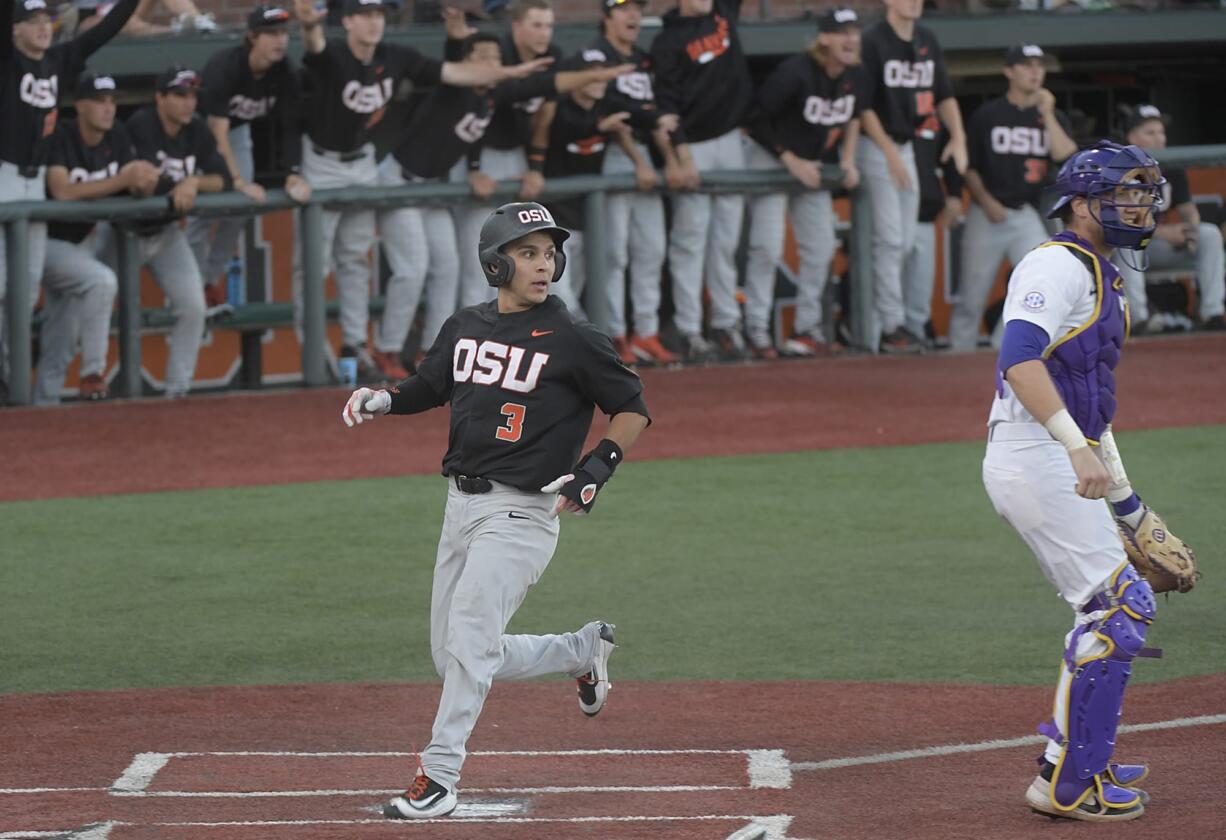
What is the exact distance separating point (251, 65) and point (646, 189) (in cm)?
276

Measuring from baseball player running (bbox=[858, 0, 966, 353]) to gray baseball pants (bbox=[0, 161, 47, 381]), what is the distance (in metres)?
5.51

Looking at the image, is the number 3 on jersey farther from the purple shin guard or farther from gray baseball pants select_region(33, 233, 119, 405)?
gray baseball pants select_region(33, 233, 119, 405)

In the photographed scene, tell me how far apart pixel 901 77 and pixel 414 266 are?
363 centimetres

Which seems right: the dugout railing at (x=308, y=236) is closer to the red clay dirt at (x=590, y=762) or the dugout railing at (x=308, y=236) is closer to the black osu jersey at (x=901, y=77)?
the black osu jersey at (x=901, y=77)

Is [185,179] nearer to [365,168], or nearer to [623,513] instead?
[365,168]

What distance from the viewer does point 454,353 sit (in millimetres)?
5199

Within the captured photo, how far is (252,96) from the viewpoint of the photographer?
1202 cm

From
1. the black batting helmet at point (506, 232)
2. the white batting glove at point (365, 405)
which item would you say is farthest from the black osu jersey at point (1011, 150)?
the white batting glove at point (365, 405)

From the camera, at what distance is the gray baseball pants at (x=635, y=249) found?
43.2 feet

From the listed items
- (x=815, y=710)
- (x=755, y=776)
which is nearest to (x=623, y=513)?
(x=815, y=710)

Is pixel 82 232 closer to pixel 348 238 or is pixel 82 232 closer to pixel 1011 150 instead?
pixel 348 238

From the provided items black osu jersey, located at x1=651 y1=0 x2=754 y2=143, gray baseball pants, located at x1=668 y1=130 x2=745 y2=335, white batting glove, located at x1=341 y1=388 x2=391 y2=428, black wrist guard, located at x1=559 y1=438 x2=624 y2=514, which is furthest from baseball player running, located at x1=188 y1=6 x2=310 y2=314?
black wrist guard, located at x1=559 y1=438 x2=624 y2=514

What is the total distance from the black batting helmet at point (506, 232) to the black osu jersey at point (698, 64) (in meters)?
7.97

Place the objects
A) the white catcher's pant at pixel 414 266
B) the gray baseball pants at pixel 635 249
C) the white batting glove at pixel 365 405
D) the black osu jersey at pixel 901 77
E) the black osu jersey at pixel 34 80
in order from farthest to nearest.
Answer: the black osu jersey at pixel 901 77, the gray baseball pants at pixel 635 249, the white catcher's pant at pixel 414 266, the black osu jersey at pixel 34 80, the white batting glove at pixel 365 405
